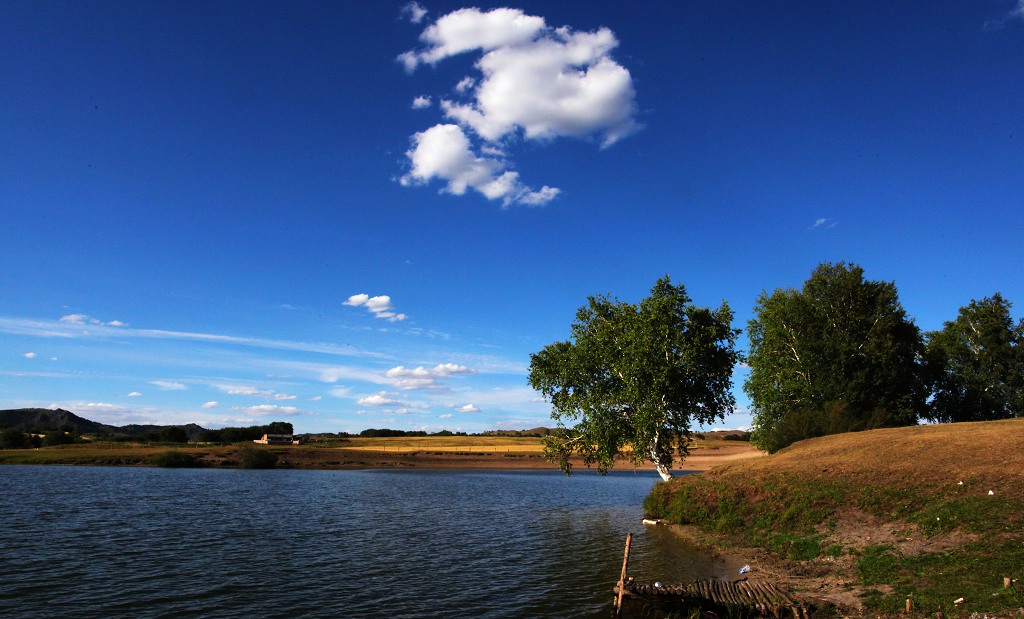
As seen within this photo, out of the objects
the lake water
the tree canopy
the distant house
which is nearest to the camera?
the lake water

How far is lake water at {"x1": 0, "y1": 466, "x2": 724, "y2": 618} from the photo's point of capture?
21.1 meters

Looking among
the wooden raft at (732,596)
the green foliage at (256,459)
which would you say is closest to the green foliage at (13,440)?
the green foliage at (256,459)


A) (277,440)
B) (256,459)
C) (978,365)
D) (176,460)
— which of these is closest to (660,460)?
(978,365)

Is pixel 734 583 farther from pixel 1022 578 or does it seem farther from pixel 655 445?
pixel 655 445

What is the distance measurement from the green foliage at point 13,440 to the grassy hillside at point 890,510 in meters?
180

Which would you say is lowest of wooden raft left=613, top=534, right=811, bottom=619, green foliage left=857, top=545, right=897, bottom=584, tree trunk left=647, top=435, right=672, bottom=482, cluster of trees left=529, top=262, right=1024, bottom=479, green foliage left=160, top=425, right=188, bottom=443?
green foliage left=160, top=425, right=188, bottom=443

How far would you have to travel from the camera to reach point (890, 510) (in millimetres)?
26031

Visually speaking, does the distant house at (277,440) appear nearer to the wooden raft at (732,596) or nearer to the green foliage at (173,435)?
the green foliage at (173,435)

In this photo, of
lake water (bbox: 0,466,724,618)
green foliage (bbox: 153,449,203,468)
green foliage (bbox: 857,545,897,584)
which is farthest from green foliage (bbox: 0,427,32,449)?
green foliage (bbox: 857,545,897,584)

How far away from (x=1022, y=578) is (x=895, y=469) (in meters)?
16.6

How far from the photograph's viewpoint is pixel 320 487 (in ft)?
249

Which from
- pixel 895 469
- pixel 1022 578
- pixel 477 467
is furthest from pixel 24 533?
pixel 477 467

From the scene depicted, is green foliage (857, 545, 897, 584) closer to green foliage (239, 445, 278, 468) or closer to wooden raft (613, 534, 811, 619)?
wooden raft (613, 534, 811, 619)

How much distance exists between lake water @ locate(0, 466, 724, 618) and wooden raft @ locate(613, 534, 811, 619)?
133 centimetres
